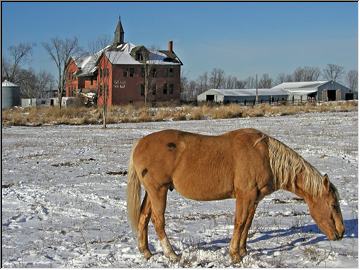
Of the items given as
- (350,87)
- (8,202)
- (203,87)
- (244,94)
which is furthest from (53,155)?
(203,87)

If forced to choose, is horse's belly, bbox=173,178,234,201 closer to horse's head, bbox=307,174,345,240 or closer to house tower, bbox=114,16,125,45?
horse's head, bbox=307,174,345,240

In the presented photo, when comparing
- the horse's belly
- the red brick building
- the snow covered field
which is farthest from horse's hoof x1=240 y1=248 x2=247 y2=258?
the red brick building

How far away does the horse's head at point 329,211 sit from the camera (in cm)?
547

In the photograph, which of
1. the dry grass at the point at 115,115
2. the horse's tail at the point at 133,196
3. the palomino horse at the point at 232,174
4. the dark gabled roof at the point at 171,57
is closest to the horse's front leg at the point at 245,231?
the palomino horse at the point at 232,174

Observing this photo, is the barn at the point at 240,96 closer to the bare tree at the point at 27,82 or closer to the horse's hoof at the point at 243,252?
the bare tree at the point at 27,82

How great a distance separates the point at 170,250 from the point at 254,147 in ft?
5.26

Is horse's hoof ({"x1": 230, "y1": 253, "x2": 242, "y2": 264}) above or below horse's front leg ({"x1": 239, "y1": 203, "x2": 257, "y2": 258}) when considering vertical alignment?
below

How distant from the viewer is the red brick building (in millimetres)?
65250

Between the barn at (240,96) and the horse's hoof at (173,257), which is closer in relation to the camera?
the horse's hoof at (173,257)

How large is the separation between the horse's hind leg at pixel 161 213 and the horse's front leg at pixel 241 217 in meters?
0.70

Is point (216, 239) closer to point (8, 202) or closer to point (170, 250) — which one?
Result: point (170, 250)

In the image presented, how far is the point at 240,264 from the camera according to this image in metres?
5.30

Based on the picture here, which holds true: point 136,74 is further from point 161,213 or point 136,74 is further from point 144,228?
point 161,213

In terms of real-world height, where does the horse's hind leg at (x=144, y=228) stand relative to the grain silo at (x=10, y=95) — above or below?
below
